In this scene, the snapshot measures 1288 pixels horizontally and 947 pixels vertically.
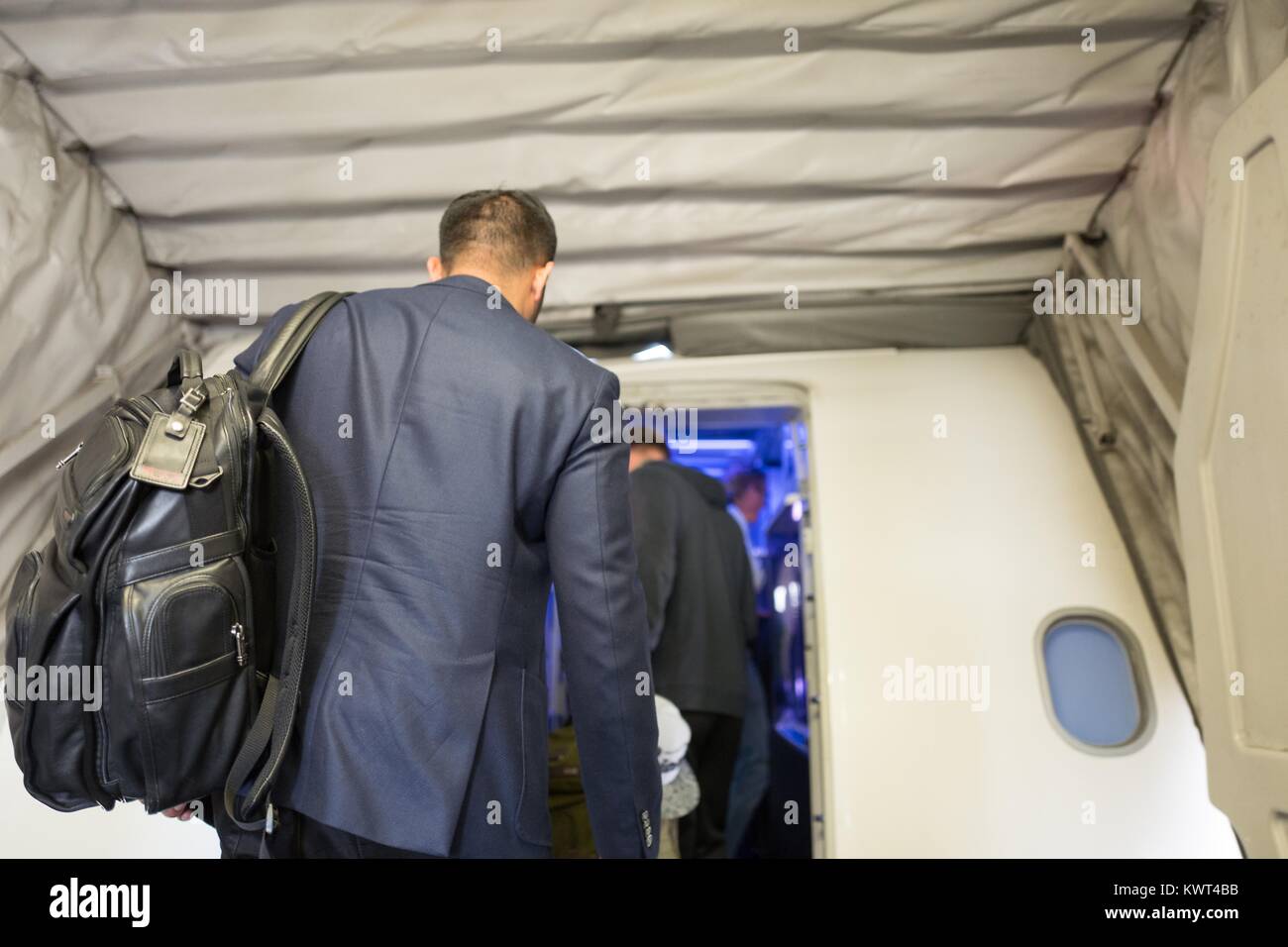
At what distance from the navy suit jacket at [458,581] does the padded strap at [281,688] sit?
4.0 inches

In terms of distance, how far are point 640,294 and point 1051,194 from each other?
1.48 metres

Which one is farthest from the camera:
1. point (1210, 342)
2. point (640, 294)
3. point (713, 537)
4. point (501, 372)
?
point (713, 537)

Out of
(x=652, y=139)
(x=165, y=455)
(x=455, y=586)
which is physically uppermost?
(x=652, y=139)

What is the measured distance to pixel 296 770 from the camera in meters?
1.49

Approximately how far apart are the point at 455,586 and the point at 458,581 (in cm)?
1

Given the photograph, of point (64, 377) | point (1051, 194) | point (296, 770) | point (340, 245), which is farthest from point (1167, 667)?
point (64, 377)

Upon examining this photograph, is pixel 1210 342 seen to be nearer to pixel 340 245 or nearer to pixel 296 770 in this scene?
pixel 296 770

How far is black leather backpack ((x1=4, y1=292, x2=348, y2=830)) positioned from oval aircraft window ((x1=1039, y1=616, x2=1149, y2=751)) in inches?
98.8

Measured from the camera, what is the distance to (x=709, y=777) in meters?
3.74

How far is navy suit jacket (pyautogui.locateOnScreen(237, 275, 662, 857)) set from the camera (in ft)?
4.90

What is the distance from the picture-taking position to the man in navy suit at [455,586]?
1.49 meters
